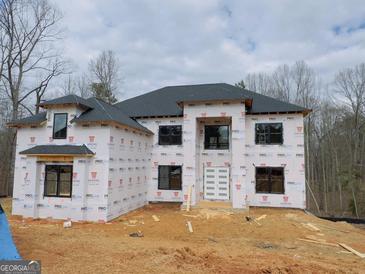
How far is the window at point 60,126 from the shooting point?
1309cm

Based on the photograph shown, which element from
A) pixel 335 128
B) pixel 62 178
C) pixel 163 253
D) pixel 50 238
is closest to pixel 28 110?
pixel 62 178

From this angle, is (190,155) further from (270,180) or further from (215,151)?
(270,180)

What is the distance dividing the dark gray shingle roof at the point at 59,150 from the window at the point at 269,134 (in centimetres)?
978

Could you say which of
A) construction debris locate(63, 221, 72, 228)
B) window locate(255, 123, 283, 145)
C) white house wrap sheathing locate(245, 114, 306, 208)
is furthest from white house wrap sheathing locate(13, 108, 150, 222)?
window locate(255, 123, 283, 145)

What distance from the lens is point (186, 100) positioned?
50.2 ft

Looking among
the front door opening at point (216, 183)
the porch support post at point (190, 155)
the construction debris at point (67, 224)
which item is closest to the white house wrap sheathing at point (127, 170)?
the construction debris at point (67, 224)

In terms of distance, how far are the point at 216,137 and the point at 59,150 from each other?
9.25 meters

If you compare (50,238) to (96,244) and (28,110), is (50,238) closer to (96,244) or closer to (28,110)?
(96,244)

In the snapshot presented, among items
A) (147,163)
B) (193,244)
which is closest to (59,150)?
(147,163)

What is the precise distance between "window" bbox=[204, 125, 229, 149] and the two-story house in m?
0.06

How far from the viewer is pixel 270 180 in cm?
1555

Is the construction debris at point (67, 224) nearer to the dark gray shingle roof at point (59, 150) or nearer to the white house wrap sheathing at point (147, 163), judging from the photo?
the white house wrap sheathing at point (147, 163)

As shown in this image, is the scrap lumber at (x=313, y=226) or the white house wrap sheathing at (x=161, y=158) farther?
the white house wrap sheathing at (x=161, y=158)

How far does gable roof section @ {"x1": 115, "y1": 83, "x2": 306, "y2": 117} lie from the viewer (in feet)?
50.3
